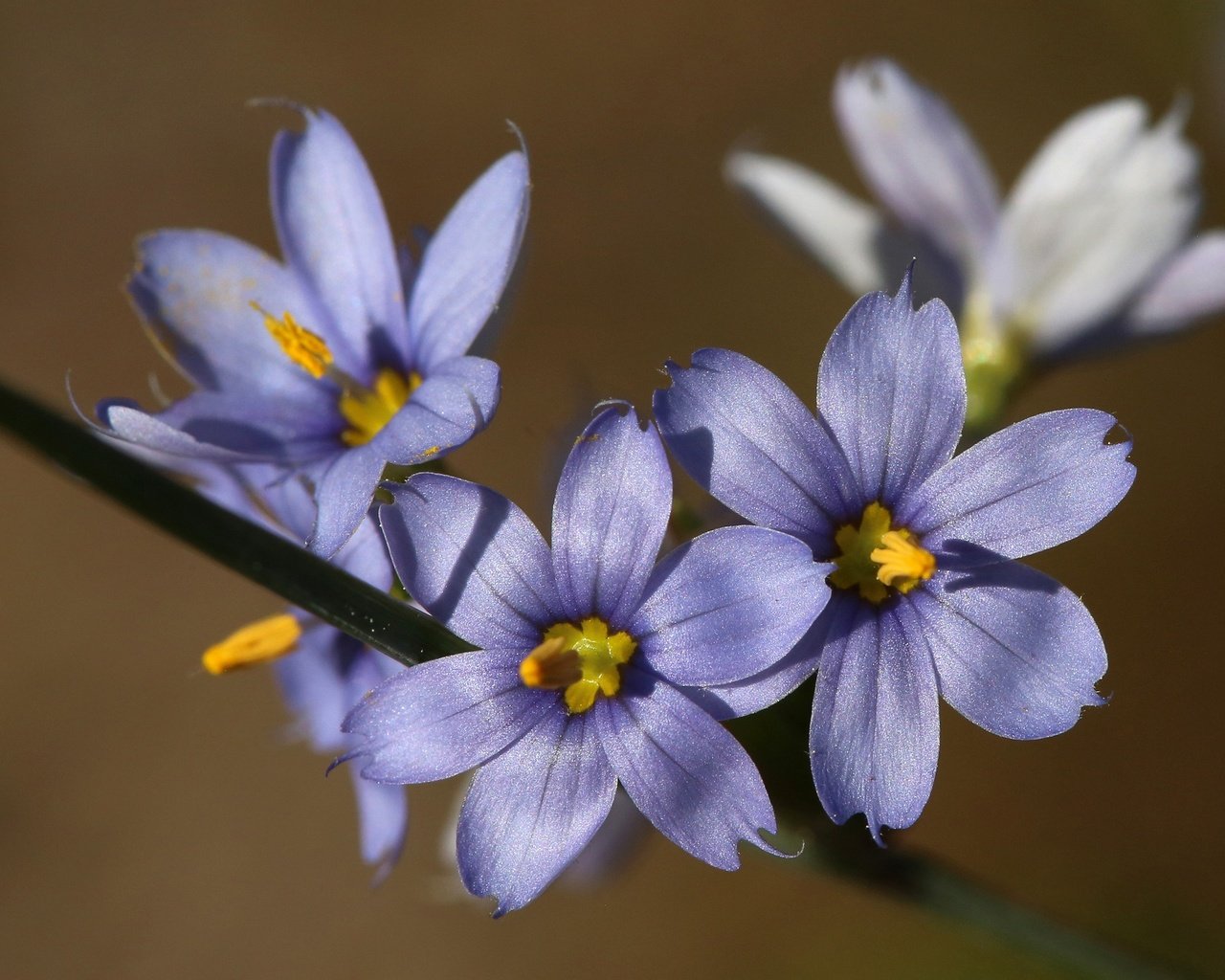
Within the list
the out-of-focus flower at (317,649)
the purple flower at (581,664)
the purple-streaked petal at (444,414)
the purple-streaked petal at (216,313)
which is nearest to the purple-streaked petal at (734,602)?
the purple flower at (581,664)

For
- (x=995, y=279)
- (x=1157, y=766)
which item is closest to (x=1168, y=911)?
(x=1157, y=766)

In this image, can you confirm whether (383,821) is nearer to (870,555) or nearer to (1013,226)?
(870,555)

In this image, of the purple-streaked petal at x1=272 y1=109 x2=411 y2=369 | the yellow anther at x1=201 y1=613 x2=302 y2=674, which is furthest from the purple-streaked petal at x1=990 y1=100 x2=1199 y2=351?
the yellow anther at x1=201 y1=613 x2=302 y2=674

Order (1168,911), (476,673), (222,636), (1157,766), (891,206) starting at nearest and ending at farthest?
(476,673) < (891,206) < (1168,911) < (1157,766) < (222,636)

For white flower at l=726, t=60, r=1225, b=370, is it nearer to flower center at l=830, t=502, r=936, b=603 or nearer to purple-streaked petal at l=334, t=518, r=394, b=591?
flower center at l=830, t=502, r=936, b=603

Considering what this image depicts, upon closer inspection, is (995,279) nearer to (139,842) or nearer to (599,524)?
(599,524)

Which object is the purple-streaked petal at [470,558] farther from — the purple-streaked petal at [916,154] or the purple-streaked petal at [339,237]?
the purple-streaked petal at [916,154]
